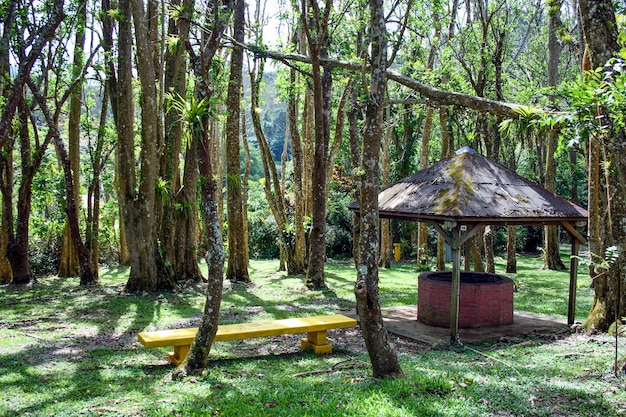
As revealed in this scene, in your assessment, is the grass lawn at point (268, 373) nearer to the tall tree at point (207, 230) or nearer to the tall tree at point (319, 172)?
the tall tree at point (207, 230)

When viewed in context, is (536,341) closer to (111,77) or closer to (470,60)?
(470,60)

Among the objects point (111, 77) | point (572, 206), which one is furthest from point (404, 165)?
point (572, 206)

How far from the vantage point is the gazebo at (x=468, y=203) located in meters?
8.43

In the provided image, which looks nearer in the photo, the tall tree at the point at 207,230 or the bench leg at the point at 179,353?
the tall tree at the point at 207,230

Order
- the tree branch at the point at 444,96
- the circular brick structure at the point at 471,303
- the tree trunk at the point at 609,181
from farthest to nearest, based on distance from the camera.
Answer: the tree branch at the point at 444,96
the circular brick structure at the point at 471,303
the tree trunk at the point at 609,181

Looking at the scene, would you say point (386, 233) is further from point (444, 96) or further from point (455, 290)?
point (455, 290)

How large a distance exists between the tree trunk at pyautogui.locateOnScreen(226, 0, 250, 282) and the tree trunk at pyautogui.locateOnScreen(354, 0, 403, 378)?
317 inches

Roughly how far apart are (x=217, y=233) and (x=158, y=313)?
532 centimetres

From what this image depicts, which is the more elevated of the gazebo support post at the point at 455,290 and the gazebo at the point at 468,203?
the gazebo at the point at 468,203

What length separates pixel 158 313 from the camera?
10797 mm

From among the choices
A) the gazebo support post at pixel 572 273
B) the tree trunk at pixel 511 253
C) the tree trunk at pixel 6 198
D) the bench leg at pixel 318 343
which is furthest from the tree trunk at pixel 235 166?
the tree trunk at pixel 511 253

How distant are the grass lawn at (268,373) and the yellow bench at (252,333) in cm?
22

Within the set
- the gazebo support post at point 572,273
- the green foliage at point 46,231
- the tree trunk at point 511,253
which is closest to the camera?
the gazebo support post at point 572,273

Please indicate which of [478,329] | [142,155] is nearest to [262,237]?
[142,155]
